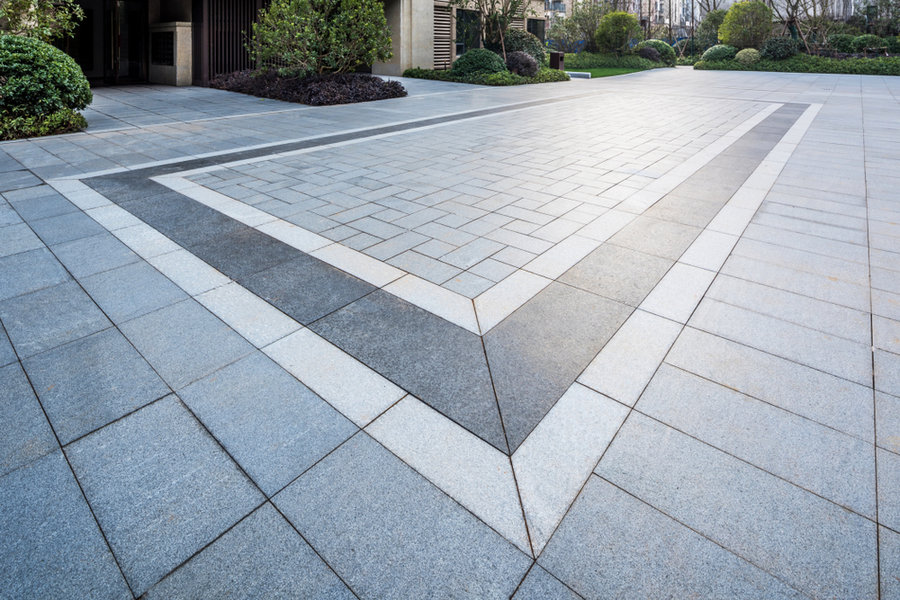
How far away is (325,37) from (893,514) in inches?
593

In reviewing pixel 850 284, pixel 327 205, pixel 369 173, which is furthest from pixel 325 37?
pixel 850 284

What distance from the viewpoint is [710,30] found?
40.1 metres

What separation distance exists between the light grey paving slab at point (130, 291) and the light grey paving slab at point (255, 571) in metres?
2.09

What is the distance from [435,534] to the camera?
6.49ft

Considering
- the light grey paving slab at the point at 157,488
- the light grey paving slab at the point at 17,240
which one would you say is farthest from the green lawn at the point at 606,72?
the light grey paving slab at the point at 157,488

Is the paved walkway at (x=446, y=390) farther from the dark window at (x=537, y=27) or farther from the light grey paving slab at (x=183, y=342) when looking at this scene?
the dark window at (x=537, y=27)

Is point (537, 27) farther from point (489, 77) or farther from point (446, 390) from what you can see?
point (446, 390)

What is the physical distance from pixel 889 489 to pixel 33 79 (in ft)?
Answer: 37.7

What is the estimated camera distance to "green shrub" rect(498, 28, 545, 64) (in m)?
21.7

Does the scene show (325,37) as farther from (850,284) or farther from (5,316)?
(850,284)

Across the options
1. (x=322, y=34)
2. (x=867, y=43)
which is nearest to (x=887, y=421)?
(x=322, y=34)

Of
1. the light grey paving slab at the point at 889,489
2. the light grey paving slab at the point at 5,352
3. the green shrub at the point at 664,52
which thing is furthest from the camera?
the green shrub at the point at 664,52

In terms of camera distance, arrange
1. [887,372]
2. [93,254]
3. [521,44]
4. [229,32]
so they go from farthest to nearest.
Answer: [521,44] < [229,32] < [93,254] < [887,372]

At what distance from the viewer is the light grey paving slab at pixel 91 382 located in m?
2.54
